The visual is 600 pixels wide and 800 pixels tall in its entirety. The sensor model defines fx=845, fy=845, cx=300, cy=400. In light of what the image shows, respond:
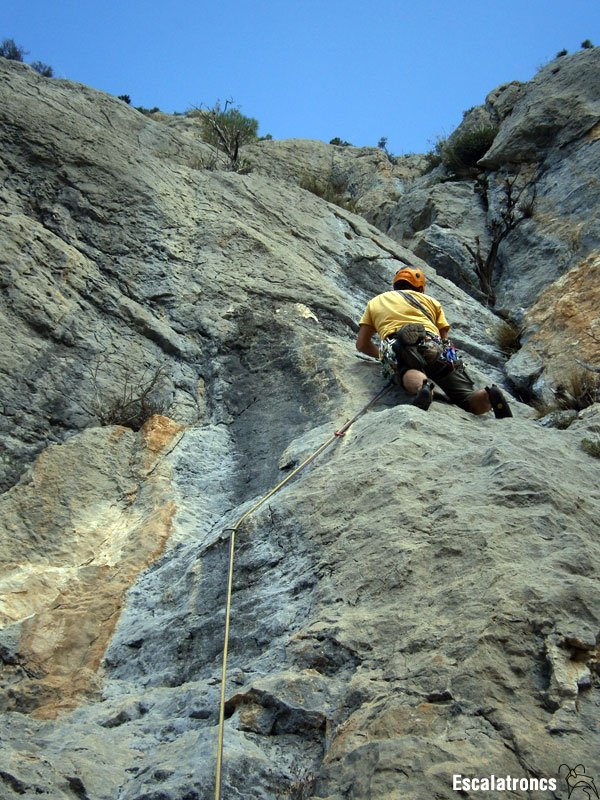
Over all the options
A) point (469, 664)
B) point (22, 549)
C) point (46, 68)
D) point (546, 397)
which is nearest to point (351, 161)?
point (46, 68)

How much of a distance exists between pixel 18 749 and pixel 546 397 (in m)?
5.40

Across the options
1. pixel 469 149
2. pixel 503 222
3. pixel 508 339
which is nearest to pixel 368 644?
pixel 508 339

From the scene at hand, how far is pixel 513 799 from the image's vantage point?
2.79 m

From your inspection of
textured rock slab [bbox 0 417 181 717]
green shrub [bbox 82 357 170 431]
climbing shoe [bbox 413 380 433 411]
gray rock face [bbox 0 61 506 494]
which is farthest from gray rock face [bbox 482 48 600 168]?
textured rock slab [bbox 0 417 181 717]

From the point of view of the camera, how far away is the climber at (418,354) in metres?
6.30

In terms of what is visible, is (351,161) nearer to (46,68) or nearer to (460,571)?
(46,68)

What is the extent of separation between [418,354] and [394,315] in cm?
65

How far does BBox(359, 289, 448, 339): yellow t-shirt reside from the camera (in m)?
7.01

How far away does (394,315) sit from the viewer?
278 inches

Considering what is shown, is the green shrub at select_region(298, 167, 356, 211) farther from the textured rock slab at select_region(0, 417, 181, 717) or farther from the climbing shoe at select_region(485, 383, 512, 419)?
the textured rock slab at select_region(0, 417, 181, 717)

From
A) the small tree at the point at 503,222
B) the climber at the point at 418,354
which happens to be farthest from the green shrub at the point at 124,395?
the small tree at the point at 503,222

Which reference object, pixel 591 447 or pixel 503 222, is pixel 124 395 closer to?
pixel 591 447

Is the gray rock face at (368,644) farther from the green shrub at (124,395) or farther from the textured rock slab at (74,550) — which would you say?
the green shrub at (124,395)

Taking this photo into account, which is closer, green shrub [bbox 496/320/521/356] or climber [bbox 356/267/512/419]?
climber [bbox 356/267/512/419]
